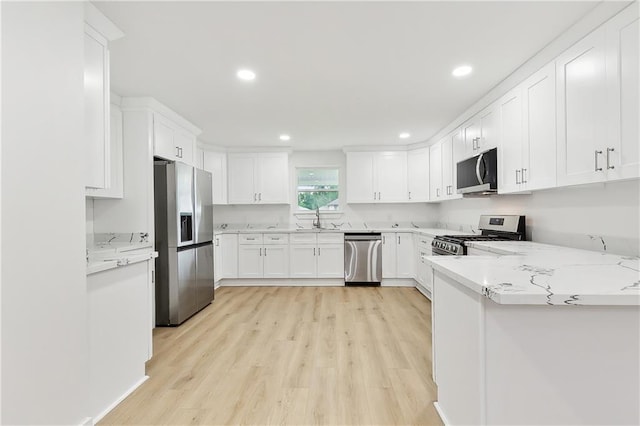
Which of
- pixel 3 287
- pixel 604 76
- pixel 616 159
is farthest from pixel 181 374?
pixel 604 76

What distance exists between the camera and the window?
571 centimetres

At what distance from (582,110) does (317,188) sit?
4215 millimetres

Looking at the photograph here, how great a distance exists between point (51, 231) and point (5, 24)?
81 cm

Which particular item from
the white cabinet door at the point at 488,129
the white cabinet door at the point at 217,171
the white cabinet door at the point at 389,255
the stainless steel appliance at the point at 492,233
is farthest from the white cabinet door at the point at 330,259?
the white cabinet door at the point at 488,129

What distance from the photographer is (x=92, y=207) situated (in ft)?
10.2

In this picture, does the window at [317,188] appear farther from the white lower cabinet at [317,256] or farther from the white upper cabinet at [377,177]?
the white lower cabinet at [317,256]

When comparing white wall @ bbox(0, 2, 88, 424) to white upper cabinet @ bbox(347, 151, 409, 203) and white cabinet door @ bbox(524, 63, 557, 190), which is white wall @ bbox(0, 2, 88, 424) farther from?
white upper cabinet @ bbox(347, 151, 409, 203)

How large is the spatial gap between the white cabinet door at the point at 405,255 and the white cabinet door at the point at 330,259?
93 centimetres

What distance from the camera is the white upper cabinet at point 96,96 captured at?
5.59 feet

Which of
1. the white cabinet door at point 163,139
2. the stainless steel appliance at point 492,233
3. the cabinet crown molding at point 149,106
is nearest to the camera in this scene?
the stainless steel appliance at point 492,233

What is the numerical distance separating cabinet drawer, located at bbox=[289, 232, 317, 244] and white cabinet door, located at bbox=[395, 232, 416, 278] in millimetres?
1396

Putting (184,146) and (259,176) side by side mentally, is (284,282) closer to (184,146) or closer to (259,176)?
(259,176)

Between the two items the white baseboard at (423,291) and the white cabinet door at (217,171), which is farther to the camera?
the white cabinet door at (217,171)

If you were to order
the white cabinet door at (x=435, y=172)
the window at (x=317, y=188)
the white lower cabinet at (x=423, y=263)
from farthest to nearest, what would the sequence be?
the window at (x=317, y=188) < the white cabinet door at (x=435, y=172) < the white lower cabinet at (x=423, y=263)
